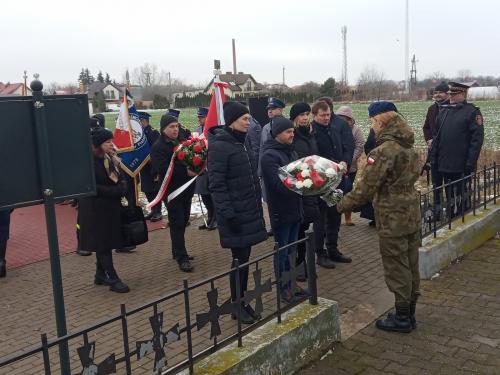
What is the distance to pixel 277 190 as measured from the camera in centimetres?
491

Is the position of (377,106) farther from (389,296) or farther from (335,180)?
(389,296)

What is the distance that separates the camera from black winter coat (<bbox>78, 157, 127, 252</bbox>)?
217 inches

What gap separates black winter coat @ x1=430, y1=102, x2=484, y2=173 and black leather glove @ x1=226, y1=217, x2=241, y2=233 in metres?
3.67

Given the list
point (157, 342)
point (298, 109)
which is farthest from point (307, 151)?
point (157, 342)

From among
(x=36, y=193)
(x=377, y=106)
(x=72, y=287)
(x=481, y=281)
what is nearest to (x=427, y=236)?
(x=481, y=281)

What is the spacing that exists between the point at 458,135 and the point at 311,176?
3218 mm

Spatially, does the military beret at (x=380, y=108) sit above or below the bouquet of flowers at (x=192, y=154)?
above

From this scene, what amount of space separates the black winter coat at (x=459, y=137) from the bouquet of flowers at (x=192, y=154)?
3221mm

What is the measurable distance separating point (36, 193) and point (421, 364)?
2941 mm

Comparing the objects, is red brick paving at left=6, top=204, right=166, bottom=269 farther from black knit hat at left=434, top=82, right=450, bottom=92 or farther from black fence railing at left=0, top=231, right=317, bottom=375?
black knit hat at left=434, top=82, right=450, bottom=92

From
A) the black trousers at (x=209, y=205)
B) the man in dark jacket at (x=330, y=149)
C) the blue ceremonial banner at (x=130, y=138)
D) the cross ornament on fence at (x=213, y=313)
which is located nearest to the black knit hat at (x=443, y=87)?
the man in dark jacket at (x=330, y=149)

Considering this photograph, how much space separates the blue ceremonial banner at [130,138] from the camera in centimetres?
761

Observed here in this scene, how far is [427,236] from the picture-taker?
5891mm

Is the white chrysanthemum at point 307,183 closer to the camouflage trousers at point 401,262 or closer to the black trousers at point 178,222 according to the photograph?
the camouflage trousers at point 401,262
